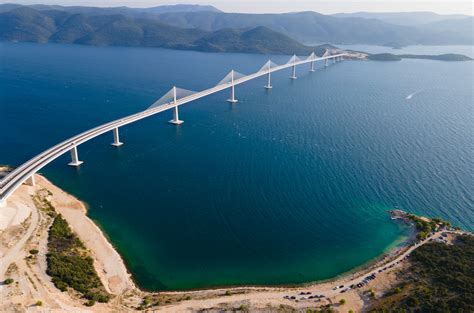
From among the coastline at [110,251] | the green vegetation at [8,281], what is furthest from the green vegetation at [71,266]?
the green vegetation at [8,281]

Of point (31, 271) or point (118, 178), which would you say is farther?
point (118, 178)

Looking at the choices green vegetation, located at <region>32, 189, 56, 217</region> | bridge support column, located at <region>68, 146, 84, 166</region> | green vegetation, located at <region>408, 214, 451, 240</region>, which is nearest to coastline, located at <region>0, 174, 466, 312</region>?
green vegetation, located at <region>408, 214, 451, 240</region>

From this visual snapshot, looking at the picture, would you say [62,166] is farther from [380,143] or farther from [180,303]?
[380,143]

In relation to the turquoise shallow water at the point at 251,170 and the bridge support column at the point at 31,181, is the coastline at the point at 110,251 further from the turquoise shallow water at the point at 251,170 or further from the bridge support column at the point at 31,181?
the bridge support column at the point at 31,181

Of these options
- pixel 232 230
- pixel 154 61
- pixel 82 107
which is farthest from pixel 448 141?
pixel 154 61

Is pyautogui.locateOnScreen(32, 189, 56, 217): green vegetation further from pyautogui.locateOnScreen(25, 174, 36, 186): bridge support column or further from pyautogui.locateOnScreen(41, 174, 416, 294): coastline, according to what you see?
pyautogui.locateOnScreen(25, 174, 36, 186): bridge support column
